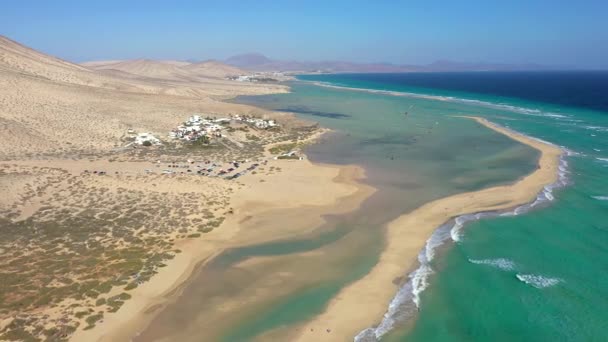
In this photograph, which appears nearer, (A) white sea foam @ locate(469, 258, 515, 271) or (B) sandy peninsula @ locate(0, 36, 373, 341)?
(B) sandy peninsula @ locate(0, 36, 373, 341)

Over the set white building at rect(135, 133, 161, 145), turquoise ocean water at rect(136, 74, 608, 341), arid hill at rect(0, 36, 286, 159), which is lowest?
turquoise ocean water at rect(136, 74, 608, 341)

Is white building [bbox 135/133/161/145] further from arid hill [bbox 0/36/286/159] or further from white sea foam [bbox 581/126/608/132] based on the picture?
white sea foam [bbox 581/126/608/132]

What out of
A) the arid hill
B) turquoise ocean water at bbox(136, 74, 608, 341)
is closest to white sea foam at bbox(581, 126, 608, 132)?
turquoise ocean water at bbox(136, 74, 608, 341)

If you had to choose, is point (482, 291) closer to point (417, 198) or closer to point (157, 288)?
point (417, 198)

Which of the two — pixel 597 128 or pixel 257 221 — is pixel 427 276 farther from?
pixel 597 128

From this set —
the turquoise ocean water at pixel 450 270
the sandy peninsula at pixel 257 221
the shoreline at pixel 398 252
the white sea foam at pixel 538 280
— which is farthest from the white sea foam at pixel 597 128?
the white sea foam at pixel 538 280

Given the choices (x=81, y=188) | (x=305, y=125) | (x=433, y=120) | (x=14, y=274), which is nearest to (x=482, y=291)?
(x=14, y=274)

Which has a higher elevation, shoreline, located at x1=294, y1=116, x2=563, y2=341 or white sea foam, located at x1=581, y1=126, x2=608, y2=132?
white sea foam, located at x1=581, y1=126, x2=608, y2=132
